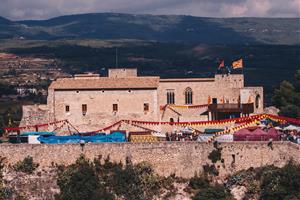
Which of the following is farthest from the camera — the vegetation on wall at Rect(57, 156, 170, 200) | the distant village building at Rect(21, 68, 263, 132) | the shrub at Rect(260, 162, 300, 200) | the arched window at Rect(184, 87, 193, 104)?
the arched window at Rect(184, 87, 193, 104)

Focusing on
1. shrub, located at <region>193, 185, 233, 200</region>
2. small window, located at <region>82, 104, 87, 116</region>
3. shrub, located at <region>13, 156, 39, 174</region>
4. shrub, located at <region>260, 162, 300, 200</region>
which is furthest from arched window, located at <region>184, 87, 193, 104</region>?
shrub, located at <region>260, 162, 300, 200</region>

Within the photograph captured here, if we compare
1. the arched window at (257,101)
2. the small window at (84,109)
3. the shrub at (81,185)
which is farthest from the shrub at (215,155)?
the arched window at (257,101)

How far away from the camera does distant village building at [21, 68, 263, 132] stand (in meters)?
80.6

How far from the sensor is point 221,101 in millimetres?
85250

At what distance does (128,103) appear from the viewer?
264 ft

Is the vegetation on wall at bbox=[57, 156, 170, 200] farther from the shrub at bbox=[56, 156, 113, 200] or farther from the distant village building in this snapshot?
the distant village building

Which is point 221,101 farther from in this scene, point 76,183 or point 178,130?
point 76,183

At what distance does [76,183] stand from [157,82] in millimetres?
16389

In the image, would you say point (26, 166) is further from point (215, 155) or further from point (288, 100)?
point (288, 100)

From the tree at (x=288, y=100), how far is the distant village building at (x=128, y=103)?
3.19 m

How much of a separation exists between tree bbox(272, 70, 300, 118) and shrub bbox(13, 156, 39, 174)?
26559 millimetres

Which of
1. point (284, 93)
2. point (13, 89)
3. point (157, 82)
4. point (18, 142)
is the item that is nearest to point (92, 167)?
point (18, 142)

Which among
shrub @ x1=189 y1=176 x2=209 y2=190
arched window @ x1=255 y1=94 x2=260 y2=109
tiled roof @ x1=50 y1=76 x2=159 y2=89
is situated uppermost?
tiled roof @ x1=50 y1=76 x2=159 y2=89

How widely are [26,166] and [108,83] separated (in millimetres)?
13596
